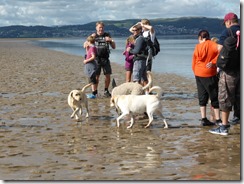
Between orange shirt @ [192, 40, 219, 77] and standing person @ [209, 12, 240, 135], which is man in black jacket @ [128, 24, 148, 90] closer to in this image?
orange shirt @ [192, 40, 219, 77]

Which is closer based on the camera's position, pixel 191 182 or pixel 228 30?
pixel 191 182

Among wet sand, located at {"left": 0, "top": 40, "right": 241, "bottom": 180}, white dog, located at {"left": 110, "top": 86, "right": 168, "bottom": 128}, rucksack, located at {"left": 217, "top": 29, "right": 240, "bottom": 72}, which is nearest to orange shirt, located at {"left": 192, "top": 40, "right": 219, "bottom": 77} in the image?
rucksack, located at {"left": 217, "top": 29, "right": 240, "bottom": 72}

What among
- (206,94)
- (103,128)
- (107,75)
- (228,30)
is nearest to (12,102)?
(107,75)

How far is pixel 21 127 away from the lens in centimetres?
840

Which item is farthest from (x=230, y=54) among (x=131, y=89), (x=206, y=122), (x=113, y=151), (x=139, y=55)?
(x=139, y=55)

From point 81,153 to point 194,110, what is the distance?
14.8 feet

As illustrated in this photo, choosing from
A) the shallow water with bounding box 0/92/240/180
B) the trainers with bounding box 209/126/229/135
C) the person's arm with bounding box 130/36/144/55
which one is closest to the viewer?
the shallow water with bounding box 0/92/240/180

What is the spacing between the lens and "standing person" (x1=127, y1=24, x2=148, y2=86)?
32.4 feet

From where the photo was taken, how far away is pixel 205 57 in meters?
7.78

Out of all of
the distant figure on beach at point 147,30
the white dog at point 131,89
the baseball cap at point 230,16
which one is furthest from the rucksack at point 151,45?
the baseball cap at point 230,16

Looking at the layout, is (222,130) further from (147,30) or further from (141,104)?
(147,30)

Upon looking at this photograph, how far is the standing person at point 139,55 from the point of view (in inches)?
389

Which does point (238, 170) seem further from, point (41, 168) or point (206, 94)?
point (206, 94)

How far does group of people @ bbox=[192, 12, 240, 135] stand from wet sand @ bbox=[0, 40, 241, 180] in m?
0.39
